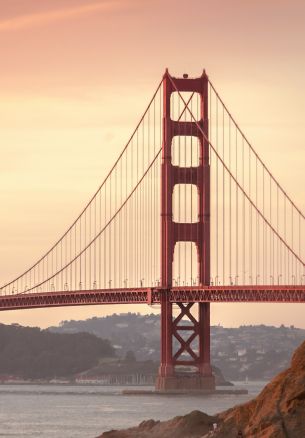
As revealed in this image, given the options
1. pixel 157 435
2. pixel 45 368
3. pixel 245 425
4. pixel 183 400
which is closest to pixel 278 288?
pixel 183 400

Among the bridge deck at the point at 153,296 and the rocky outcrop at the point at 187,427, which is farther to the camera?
the bridge deck at the point at 153,296

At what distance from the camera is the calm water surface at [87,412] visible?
175 ft

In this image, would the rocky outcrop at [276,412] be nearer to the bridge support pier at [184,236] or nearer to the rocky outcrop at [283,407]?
the rocky outcrop at [283,407]

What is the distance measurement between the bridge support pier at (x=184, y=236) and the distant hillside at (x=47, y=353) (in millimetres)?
73627

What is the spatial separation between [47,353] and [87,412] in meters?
93.9

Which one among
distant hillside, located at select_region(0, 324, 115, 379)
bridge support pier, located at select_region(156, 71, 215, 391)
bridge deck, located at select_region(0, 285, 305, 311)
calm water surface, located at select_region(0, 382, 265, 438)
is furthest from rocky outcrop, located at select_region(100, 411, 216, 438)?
distant hillside, located at select_region(0, 324, 115, 379)

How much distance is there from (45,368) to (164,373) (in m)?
76.2

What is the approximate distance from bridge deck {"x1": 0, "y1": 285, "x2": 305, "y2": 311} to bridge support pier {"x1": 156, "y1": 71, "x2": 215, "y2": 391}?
67cm

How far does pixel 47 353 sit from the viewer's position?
16200 centimetres

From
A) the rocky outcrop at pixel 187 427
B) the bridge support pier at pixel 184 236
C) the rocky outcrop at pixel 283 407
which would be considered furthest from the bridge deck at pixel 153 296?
the rocky outcrop at pixel 283 407

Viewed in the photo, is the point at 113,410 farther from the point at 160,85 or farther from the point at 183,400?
the point at 160,85

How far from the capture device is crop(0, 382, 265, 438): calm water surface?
53375 millimetres

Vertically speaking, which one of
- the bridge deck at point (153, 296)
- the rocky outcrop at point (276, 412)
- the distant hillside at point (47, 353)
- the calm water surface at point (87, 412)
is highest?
the distant hillside at point (47, 353)

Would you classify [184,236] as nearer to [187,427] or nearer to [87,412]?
[87,412]
